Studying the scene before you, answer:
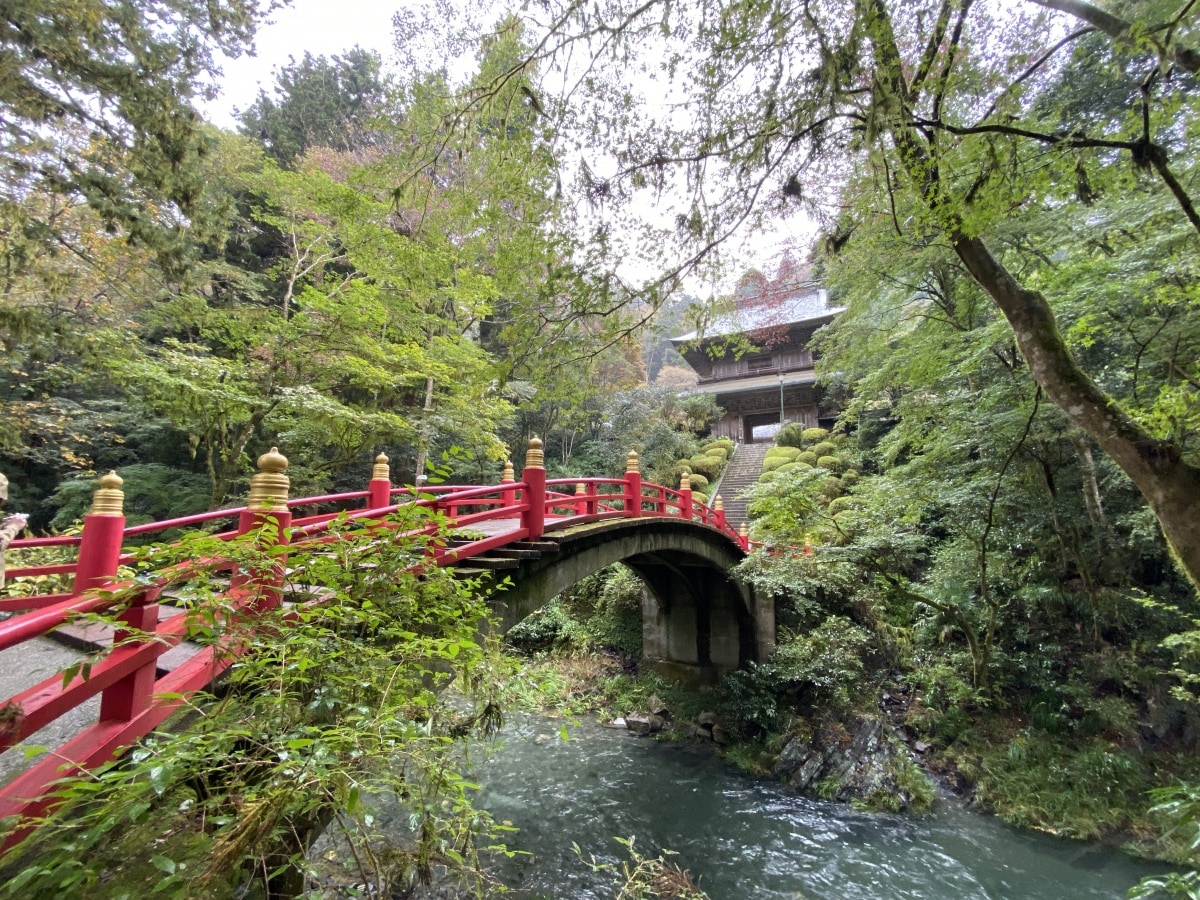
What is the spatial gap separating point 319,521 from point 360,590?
108 cm

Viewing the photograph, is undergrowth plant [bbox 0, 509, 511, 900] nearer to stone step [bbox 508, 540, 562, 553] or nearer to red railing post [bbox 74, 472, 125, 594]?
red railing post [bbox 74, 472, 125, 594]

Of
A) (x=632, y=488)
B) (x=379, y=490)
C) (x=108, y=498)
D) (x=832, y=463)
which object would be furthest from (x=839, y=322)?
(x=108, y=498)

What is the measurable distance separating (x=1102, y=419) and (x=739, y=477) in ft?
47.3

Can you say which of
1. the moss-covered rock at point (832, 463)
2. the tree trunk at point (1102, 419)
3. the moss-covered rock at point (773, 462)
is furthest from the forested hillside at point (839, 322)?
the moss-covered rock at point (773, 462)

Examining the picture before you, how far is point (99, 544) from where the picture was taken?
2094mm

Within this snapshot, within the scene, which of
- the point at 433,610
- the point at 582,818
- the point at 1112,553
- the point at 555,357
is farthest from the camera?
the point at 1112,553

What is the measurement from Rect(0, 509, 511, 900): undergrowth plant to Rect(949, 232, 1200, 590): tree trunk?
369 centimetres

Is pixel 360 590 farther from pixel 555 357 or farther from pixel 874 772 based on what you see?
pixel 874 772

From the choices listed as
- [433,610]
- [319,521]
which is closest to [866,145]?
[433,610]

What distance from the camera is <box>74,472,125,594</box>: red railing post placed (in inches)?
80.4

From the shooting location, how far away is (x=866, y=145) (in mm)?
3123

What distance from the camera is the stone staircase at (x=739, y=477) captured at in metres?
15.0

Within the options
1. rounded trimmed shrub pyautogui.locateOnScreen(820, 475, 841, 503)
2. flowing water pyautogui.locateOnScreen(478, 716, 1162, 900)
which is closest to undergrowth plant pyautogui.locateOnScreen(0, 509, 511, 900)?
flowing water pyautogui.locateOnScreen(478, 716, 1162, 900)

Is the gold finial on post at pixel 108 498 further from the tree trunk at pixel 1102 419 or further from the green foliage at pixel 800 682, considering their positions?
the green foliage at pixel 800 682
